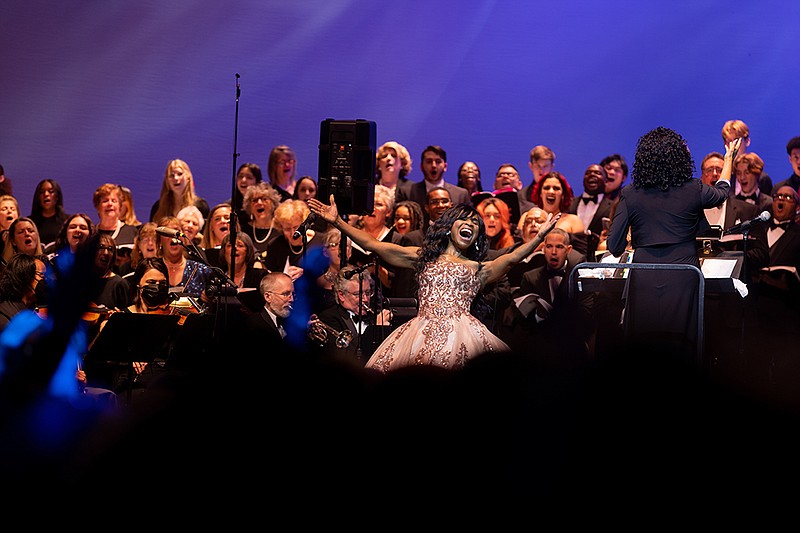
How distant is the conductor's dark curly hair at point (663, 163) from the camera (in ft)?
15.9

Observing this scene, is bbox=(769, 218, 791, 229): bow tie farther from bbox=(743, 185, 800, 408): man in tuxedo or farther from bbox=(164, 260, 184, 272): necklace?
bbox=(164, 260, 184, 272): necklace

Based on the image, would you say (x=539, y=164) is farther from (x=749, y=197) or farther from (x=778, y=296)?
(x=778, y=296)

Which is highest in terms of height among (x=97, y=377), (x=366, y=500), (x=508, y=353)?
(x=508, y=353)

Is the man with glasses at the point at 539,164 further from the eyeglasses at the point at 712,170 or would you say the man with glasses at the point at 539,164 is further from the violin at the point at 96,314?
the violin at the point at 96,314

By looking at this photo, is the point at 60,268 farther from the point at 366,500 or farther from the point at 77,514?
the point at 366,500

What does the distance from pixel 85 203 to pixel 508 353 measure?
29.7 feet

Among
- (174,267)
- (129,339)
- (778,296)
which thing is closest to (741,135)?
(778,296)

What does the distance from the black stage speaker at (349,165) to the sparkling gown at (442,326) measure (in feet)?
4.80

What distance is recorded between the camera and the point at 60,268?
121 centimetres

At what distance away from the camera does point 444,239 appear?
582 cm

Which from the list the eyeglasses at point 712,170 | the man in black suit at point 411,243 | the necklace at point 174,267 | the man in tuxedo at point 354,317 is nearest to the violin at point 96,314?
the necklace at point 174,267

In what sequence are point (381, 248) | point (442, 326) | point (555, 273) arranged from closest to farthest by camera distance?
point (442, 326)
point (381, 248)
point (555, 273)

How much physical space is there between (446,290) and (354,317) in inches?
39.8

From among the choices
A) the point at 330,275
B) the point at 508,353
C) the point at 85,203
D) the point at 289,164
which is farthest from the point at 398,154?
the point at 508,353
